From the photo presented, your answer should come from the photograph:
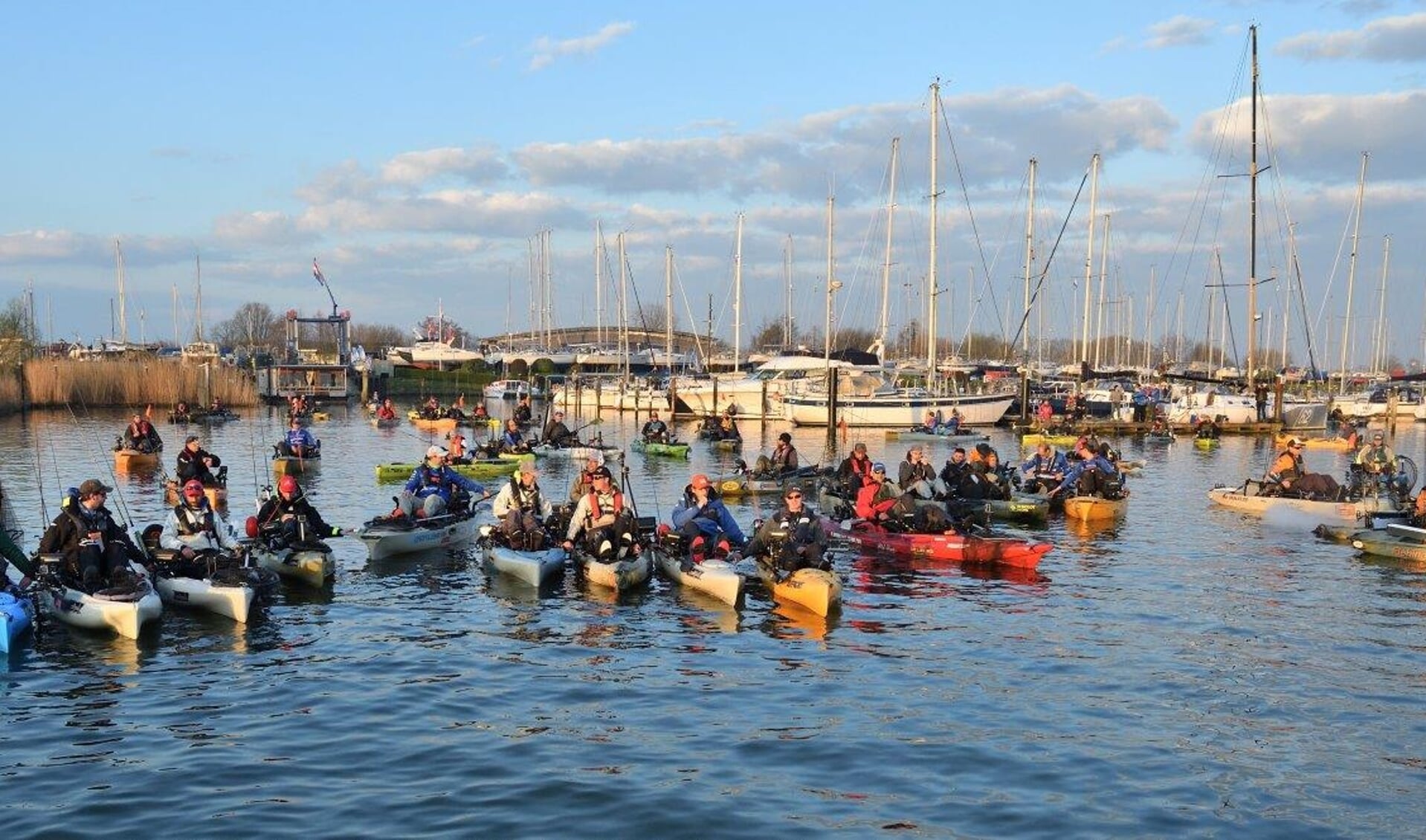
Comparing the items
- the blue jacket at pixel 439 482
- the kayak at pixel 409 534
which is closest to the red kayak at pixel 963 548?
the kayak at pixel 409 534

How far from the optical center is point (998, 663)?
1819 cm

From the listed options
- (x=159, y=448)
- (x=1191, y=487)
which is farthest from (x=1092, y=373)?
(x=159, y=448)

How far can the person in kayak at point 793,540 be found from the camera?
71.9 ft

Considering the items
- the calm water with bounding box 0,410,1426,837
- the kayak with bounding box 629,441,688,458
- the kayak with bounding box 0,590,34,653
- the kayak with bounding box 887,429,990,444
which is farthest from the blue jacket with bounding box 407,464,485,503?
the kayak with bounding box 887,429,990,444

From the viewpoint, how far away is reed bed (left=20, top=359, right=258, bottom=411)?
249 feet

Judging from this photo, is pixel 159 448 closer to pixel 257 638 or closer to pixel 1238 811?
pixel 257 638

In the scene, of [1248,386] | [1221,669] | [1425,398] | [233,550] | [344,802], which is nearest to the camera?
[344,802]

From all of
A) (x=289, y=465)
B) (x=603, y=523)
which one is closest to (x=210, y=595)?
(x=603, y=523)

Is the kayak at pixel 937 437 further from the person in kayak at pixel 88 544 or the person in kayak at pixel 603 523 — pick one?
the person in kayak at pixel 88 544

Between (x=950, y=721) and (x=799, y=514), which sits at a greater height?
(x=799, y=514)

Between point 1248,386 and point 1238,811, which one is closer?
point 1238,811

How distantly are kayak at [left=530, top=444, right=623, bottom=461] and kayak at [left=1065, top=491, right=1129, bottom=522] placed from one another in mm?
19463

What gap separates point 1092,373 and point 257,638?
243 ft

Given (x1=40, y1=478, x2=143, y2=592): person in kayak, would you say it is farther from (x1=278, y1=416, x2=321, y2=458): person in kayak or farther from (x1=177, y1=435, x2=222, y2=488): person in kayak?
(x1=278, y1=416, x2=321, y2=458): person in kayak
